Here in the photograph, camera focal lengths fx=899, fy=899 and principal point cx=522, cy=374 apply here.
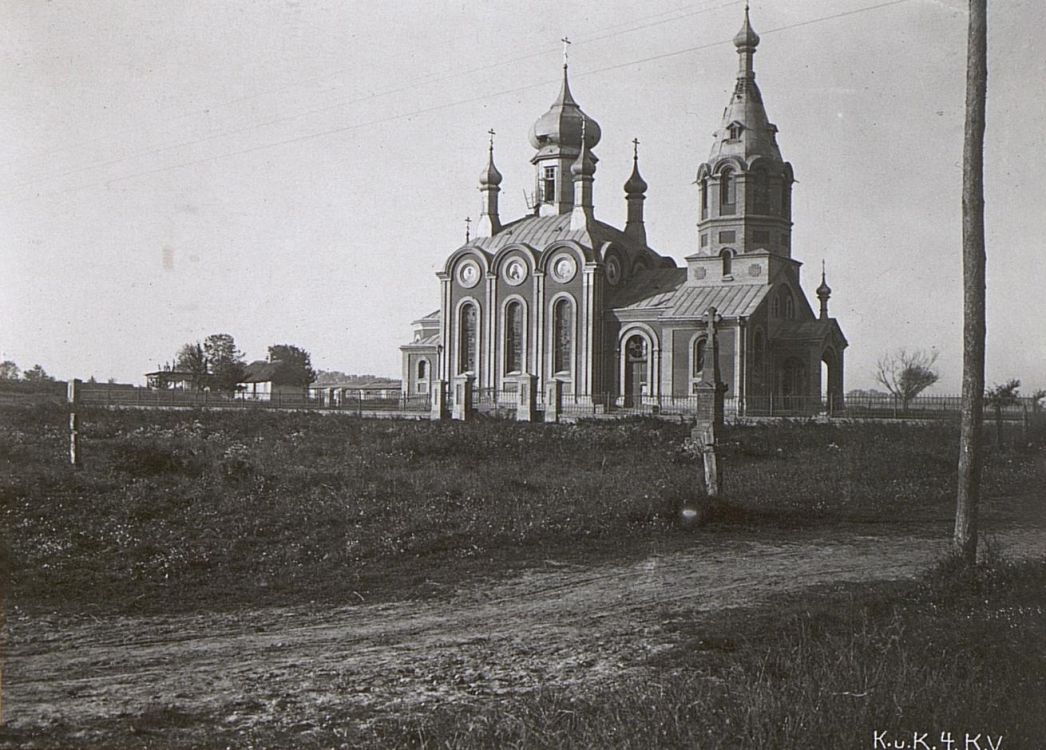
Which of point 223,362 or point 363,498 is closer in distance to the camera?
point 363,498

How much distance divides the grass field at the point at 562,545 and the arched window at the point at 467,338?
65.1ft

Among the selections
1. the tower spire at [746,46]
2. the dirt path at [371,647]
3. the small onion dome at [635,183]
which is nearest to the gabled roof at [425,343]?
the small onion dome at [635,183]

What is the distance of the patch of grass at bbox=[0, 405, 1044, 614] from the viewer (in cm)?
800

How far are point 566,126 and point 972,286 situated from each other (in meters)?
35.7

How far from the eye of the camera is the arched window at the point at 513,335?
127 feet

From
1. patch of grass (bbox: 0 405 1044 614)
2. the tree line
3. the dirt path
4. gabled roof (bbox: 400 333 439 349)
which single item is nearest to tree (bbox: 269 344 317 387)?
the tree line

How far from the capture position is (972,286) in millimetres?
8203

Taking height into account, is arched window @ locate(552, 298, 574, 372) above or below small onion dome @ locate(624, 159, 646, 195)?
below

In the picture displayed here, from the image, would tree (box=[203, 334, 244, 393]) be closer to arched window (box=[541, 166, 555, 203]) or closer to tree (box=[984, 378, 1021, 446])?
arched window (box=[541, 166, 555, 203])

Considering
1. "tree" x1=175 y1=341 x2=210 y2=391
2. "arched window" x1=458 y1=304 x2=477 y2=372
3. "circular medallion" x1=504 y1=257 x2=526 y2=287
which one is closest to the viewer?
"circular medallion" x1=504 y1=257 x2=526 y2=287

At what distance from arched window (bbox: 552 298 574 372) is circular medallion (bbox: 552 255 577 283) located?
927mm

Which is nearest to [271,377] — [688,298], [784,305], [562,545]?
[688,298]

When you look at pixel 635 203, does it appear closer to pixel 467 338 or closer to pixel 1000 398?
pixel 467 338

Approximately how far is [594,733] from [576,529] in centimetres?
595
